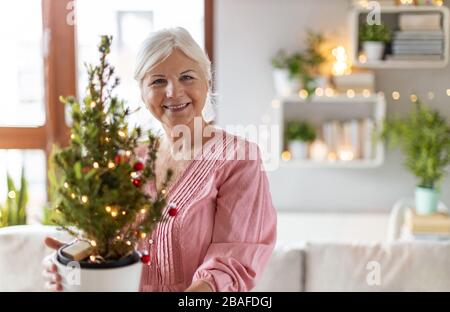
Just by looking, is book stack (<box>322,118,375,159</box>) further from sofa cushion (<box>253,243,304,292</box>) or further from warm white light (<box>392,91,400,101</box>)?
sofa cushion (<box>253,243,304,292</box>)

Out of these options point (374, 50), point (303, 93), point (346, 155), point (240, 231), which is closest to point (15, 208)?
point (303, 93)

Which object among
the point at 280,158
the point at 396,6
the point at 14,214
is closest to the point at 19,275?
the point at 14,214

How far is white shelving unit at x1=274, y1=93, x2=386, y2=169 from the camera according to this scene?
3061 millimetres

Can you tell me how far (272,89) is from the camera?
3.25 m

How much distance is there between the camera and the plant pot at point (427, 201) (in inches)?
109

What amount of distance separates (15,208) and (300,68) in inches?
60.9

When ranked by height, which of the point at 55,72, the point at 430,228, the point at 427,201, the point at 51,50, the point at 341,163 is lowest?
the point at 430,228

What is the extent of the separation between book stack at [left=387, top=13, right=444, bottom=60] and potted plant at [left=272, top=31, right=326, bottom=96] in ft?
1.22

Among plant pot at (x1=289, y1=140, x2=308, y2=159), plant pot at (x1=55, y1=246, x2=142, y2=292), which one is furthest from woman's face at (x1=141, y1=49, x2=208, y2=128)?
plant pot at (x1=289, y1=140, x2=308, y2=159)

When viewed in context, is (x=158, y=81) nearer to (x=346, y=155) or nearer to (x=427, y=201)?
(x=427, y=201)

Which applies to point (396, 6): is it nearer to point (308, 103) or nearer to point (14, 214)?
point (308, 103)

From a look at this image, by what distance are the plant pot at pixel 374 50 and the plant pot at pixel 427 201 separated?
70 cm

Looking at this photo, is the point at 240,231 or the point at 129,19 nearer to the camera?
the point at 240,231

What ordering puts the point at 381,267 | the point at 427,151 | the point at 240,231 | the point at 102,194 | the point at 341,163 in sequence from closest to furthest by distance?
the point at 102,194
the point at 240,231
the point at 381,267
the point at 427,151
the point at 341,163
